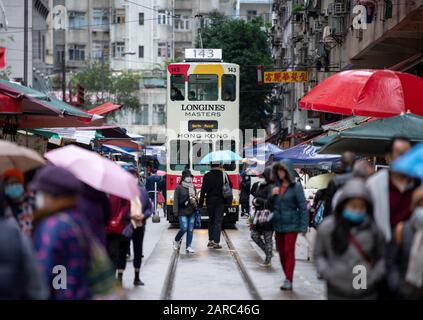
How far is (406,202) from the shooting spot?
369 inches

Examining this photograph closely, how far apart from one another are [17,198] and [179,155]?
20.6 metres

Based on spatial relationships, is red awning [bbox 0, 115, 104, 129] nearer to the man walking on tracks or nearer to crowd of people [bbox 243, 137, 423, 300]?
the man walking on tracks

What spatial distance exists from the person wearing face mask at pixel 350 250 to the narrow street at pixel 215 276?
5.52m

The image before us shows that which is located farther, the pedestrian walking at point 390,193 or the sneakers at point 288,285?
the sneakers at point 288,285

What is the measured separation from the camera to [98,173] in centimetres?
924

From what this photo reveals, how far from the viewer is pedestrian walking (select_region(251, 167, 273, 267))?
635 inches

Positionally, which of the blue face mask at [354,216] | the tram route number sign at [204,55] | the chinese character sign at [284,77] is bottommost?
the blue face mask at [354,216]

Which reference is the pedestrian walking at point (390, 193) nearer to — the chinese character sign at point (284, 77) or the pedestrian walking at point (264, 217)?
the pedestrian walking at point (264, 217)

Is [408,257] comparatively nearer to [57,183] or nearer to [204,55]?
[57,183]

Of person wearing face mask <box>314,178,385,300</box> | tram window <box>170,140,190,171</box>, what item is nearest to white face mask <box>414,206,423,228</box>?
person wearing face mask <box>314,178,385,300</box>

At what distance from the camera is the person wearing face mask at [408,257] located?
8.05 metres

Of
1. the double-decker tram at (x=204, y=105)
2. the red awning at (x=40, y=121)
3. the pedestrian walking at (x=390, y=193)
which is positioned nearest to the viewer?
the pedestrian walking at (x=390, y=193)

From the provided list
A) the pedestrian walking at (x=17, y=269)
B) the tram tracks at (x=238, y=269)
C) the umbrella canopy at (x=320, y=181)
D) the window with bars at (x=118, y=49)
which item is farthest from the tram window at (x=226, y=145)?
the window with bars at (x=118, y=49)
